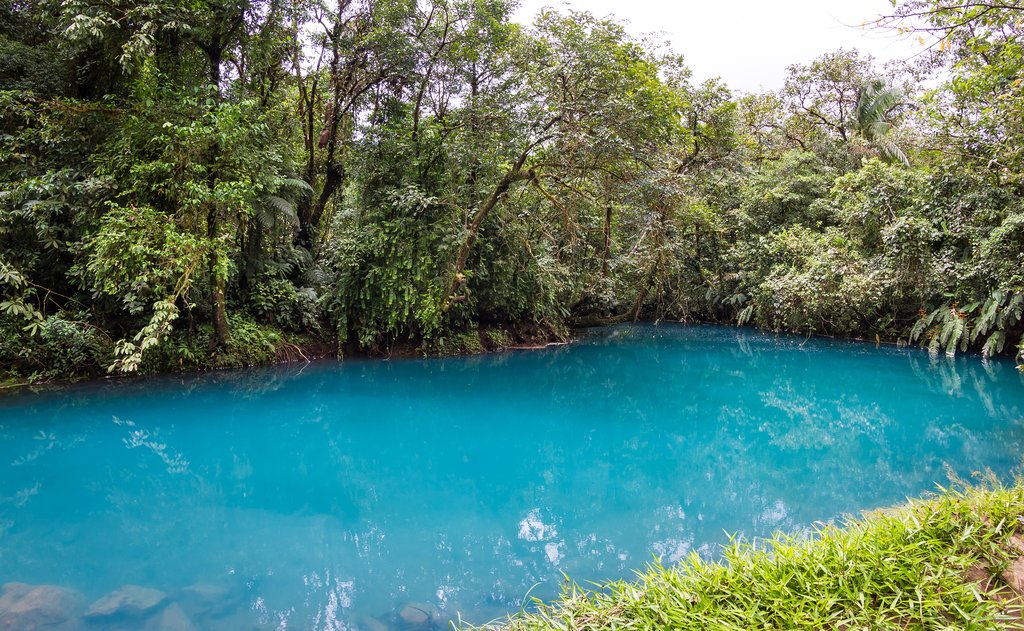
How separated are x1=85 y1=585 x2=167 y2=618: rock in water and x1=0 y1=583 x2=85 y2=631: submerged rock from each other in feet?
0.33

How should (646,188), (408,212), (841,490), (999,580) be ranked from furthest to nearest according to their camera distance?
(408,212)
(646,188)
(841,490)
(999,580)

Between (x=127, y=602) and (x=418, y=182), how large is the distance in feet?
33.3

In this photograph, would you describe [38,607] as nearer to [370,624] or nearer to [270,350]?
[370,624]

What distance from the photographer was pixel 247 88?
38.0 feet

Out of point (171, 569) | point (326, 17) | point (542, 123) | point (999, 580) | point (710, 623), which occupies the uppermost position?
point (326, 17)

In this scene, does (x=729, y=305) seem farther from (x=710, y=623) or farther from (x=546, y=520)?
(x=710, y=623)

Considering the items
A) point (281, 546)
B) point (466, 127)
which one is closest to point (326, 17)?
point (466, 127)

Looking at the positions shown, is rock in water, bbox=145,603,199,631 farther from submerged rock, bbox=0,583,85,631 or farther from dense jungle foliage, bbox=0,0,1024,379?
dense jungle foliage, bbox=0,0,1024,379

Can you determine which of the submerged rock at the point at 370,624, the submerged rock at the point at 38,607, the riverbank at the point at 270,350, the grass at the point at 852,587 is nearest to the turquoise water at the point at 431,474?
the submerged rock at the point at 370,624

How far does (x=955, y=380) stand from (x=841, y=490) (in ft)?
23.9

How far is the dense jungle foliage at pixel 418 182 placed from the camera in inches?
346

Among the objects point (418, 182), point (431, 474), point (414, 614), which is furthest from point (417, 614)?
point (418, 182)

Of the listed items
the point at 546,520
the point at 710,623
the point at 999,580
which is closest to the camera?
the point at 710,623

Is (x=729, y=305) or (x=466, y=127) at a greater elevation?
(x=466, y=127)
